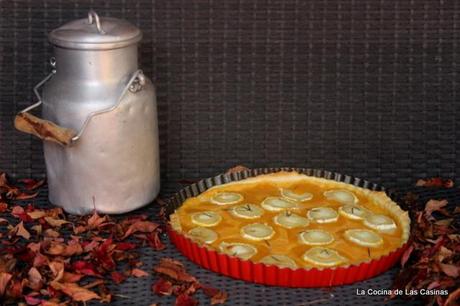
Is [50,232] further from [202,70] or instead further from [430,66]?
[430,66]

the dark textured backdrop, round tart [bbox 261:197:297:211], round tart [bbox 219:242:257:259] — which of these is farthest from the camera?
the dark textured backdrop

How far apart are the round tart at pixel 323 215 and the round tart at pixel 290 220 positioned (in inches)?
1.0

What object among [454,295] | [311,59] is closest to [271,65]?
[311,59]

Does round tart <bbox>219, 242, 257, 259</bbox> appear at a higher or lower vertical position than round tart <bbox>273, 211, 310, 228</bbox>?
lower

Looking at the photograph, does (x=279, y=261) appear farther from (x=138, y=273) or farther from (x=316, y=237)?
(x=138, y=273)

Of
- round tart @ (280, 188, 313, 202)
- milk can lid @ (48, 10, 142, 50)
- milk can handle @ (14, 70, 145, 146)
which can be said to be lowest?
round tart @ (280, 188, 313, 202)

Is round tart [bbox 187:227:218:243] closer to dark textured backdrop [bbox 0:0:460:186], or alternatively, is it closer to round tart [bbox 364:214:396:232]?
round tart [bbox 364:214:396:232]

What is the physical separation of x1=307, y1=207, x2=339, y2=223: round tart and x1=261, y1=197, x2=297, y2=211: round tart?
63 mm

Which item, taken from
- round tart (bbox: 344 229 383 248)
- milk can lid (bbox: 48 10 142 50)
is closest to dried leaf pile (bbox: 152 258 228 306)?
round tart (bbox: 344 229 383 248)

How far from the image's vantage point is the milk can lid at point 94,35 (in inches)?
84.7

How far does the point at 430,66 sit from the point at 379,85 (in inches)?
6.3

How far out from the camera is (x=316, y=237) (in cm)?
207

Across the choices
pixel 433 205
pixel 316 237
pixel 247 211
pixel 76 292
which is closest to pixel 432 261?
pixel 316 237

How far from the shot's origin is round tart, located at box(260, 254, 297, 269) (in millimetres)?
1938
